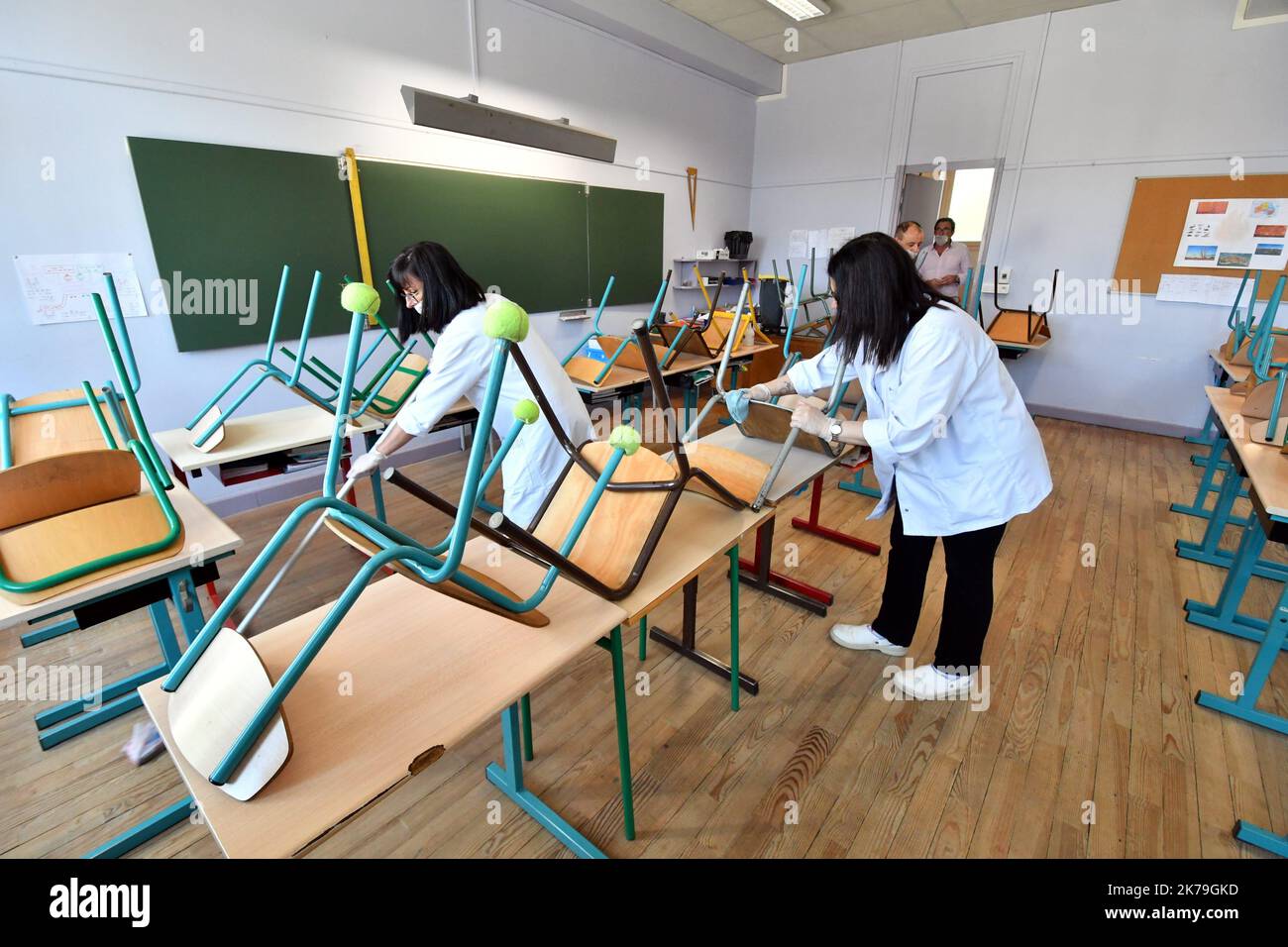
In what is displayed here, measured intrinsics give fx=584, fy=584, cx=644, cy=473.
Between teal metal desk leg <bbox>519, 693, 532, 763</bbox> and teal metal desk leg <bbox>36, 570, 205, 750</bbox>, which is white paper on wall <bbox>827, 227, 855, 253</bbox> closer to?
teal metal desk leg <bbox>519, 693, 532, 763</bbox>

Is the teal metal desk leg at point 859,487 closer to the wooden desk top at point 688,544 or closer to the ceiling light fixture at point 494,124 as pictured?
the wooden desk top at point 688,544

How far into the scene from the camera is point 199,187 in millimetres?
3061

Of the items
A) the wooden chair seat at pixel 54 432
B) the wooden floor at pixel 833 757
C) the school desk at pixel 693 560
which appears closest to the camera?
the school desk at pixel 693 560

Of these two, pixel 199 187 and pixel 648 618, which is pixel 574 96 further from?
pixel 648 618

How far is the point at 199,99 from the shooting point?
9.85 feet

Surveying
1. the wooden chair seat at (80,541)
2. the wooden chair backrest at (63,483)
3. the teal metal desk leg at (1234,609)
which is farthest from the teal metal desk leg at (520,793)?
the teal metal desk leg at (1234,609)

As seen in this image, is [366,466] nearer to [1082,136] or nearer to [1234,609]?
[1234,609]

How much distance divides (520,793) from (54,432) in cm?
192

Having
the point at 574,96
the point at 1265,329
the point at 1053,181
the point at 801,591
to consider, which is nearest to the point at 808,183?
the point at 1053,181

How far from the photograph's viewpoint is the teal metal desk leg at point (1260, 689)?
1739mm

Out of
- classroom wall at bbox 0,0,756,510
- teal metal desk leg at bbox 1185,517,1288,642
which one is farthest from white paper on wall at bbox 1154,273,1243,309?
classroom wall at bbox 0,0,756,510

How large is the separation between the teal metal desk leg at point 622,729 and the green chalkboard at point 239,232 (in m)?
3.22

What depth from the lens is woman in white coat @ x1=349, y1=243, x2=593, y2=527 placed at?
1.84 meters

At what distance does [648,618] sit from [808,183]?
5.90 m
